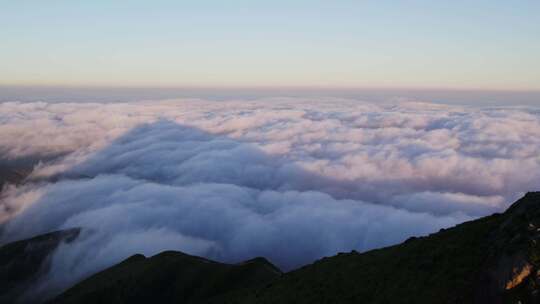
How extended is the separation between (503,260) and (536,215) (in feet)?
22.9

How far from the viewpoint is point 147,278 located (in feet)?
414

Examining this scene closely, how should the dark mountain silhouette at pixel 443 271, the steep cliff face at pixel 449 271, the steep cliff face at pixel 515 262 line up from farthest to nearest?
the dark mountain silhouette at pixel 443 271, the steep cliff face at pixel 449 271, the steep cliff face at pixel 515 262

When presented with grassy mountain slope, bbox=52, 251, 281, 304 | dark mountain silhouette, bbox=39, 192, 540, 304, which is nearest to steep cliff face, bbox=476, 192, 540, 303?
dark mountain silhouette, bbox=39, 192, 540, 304

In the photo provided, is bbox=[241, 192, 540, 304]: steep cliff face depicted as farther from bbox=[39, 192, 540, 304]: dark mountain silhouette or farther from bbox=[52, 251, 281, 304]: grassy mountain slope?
bbox=[52, 251, 281, 304]: grassy mountain slope

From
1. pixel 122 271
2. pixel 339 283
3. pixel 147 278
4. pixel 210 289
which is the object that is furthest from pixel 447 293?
pixel 122 271

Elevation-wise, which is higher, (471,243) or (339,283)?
(471,243)

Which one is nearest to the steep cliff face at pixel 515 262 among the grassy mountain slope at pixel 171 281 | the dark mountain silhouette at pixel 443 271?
the dark mountain silhouette at pixel 443 271

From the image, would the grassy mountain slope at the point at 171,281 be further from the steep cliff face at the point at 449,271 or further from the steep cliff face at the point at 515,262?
the steep cliff face at the point at 515,262

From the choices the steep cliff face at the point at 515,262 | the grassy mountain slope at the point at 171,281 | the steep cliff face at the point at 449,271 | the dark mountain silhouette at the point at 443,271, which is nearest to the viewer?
the steep cliff face at the point at 515,262

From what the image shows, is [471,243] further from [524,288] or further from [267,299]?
[267,299]

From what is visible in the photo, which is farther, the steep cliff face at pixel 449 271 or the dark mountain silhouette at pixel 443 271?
the dark mountain silhouette at pixel 443 271

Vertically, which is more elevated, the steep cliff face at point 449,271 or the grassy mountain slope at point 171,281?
the steep cliff face at point 449,271

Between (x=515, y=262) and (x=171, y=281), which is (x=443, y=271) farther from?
(x=171, y=281)

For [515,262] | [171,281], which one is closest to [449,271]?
[515,262]
